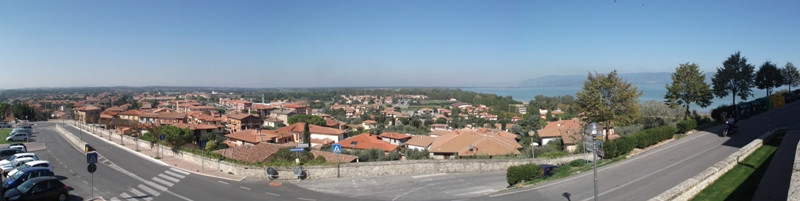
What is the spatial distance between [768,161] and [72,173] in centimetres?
2646

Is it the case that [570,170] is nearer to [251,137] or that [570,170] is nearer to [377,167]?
[377,167]

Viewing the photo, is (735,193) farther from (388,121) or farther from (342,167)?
(388,121)

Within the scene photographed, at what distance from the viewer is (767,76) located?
3259cm

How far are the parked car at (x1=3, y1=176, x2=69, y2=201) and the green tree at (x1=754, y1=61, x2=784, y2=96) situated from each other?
4229 centimetres

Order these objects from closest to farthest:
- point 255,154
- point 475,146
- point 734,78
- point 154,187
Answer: point 154,187 < point 255,154 < point 734,78 < point 475,146

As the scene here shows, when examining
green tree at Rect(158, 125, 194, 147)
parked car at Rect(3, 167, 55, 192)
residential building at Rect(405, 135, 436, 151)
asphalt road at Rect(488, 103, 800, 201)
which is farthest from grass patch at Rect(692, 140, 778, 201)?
green tree at Rect(158, 125, 194, 147)

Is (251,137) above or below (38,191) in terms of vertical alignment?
below

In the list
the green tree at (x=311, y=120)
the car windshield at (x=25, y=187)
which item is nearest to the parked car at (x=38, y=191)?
the car windshield at (x=25, y=187)

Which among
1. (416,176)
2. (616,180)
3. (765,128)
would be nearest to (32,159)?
(416,176)

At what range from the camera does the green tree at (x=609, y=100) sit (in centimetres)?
2298

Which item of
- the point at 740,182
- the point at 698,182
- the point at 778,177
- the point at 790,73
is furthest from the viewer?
the point at 790,73

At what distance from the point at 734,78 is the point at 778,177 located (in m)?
23.1

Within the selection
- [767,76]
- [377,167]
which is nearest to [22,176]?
[377,167]

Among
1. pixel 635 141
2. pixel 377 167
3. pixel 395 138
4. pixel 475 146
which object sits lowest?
pixel 395 138
